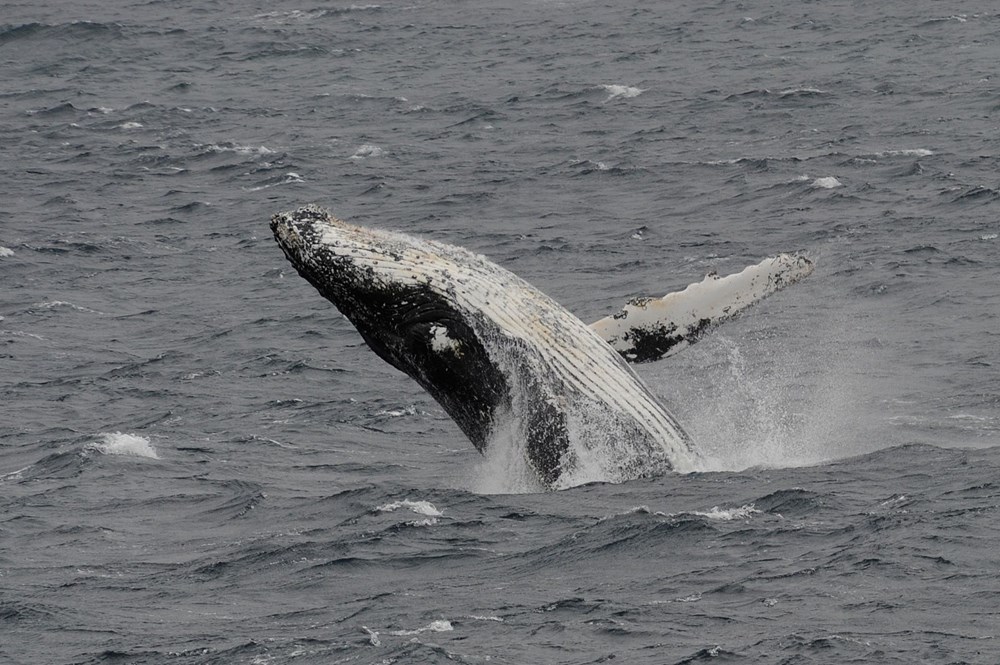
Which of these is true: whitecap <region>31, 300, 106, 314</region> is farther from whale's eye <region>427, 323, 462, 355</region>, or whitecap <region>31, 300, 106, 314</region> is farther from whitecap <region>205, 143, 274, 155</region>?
whale's eye <region>427, 323, 462, 355</region>

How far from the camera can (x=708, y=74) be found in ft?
214

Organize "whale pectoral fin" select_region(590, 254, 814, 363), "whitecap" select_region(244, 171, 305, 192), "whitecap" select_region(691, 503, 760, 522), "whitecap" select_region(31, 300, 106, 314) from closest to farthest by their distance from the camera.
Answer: "whitecap" select_region(691, 503, 760, 522) < "whale pectoral fin" select_region(590, 254, 814, 363) < "whitecap" select_region(31, 300, 106, 314) < "whitecap" select_region(244, 171, 305, 192)

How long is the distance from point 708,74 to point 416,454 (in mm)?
42594

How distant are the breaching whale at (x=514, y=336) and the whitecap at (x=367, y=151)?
37.1m

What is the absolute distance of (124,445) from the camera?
26.6 metres

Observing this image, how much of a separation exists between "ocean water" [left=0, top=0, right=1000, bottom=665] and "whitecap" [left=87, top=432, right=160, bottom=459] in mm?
76

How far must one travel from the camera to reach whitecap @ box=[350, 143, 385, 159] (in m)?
55.4

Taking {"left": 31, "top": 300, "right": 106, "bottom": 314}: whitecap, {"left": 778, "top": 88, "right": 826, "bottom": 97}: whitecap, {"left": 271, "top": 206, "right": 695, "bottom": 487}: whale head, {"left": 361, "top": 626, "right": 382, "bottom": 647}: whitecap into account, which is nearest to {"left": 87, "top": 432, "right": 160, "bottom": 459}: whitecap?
{"left": 271, "top": 206, "right": 695, "bottom": 487}: whale head

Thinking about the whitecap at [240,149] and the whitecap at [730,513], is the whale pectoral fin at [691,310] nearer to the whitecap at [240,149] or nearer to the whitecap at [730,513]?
the whitecap at [730,513]

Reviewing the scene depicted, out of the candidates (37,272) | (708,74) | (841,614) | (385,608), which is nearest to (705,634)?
(841,614)

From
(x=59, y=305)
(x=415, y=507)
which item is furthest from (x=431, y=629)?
(x=59, y=305)

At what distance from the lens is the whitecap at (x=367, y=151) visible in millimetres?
55412

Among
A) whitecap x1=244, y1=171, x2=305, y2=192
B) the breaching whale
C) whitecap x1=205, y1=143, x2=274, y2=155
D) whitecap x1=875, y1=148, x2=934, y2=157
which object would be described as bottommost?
whitecap x1=244, y1=171, x2=305, y2=192

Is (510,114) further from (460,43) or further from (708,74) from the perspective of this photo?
(460,43)
